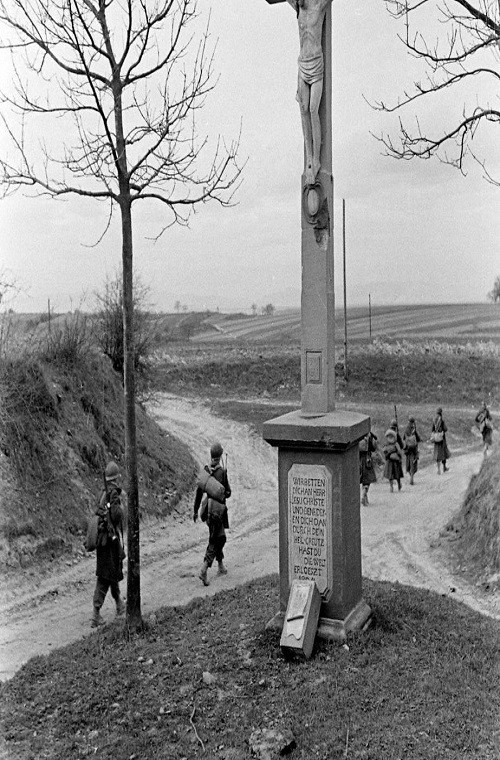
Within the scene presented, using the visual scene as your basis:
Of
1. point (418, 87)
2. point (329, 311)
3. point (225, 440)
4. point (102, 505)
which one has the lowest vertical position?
point (225, 440)

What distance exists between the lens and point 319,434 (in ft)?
21.9

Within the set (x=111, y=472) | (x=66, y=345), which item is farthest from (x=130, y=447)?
(x=66, y=345)

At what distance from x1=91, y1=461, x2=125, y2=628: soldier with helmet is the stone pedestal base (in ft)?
9.57

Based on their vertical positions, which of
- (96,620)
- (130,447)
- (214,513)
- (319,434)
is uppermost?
(319,434)

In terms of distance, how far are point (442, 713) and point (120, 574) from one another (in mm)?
5095

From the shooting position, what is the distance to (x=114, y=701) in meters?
6.09

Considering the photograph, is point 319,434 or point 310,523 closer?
point 319,434

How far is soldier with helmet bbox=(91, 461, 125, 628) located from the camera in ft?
29.5

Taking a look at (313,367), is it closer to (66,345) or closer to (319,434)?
(319,434)

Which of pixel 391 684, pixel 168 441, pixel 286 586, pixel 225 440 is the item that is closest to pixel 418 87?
pixel 286 586

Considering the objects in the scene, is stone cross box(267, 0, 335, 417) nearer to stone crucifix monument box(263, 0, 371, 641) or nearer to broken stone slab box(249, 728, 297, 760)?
stone crucifix monument box(263, 0, 371, 641)

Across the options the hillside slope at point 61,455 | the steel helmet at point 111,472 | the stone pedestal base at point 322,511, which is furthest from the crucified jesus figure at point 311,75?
the hillside slope at point 61,455

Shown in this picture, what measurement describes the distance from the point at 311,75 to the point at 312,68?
7 cm

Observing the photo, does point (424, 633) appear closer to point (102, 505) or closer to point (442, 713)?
point (442, 713)
